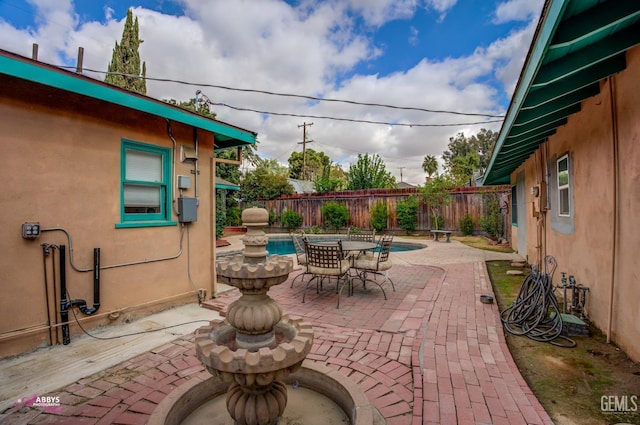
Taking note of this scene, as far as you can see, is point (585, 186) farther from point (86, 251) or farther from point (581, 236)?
point (86, 251)

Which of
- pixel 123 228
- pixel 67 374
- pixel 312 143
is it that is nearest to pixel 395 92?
pixel 123 228

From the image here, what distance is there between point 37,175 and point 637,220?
5.63m

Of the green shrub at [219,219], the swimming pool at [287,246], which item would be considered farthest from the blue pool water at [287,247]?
the green shrub at [219,219]

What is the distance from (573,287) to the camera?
143 inches

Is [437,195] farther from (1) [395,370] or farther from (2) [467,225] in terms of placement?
(1) [395,370]

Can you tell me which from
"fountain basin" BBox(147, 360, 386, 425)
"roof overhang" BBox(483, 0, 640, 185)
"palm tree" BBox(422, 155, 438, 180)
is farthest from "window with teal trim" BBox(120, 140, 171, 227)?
"palm tree" BBox(422, 155, 438, 180)

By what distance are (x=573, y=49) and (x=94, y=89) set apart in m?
4.41

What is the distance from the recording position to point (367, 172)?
63.2 feet

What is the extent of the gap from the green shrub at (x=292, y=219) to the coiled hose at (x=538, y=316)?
13.5 meters

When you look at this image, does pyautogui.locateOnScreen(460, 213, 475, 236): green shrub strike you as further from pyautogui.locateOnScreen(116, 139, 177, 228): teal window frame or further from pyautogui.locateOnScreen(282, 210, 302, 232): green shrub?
pyautogui.locateOnScreen(116, 139, 177, 228): teal window frame

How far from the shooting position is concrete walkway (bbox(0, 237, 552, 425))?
6.28 feet

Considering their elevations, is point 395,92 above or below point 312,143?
below

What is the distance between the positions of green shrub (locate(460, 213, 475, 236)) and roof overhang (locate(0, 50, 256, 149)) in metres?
12.1

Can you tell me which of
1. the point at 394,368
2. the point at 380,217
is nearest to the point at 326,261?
the point at 394,368
